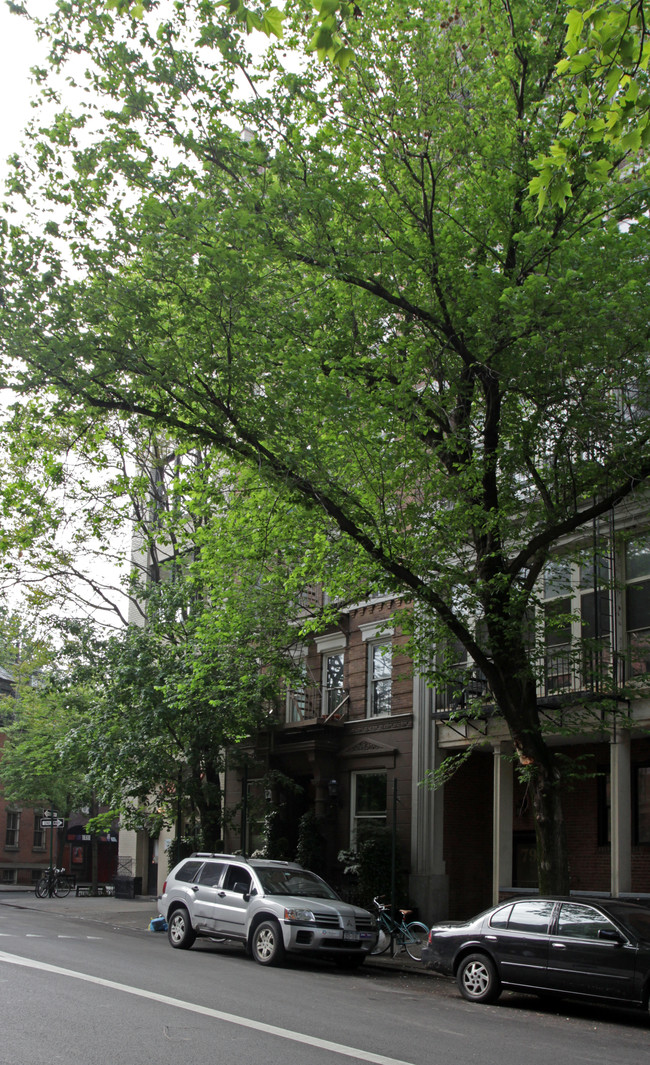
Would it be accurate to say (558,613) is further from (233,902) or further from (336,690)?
(336,690)

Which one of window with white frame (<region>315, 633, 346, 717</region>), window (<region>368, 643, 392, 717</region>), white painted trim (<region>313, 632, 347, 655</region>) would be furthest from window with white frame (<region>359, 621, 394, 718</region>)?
window with white frame (<region>315, 633, 346, 717</region>)

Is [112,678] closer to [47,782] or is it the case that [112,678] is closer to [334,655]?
[334,655]

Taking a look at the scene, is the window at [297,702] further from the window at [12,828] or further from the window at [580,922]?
the window at [12,828]

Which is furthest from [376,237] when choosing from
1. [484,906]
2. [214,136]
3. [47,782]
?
[47,782]

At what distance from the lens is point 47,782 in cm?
3875

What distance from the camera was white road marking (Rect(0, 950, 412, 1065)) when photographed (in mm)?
7934

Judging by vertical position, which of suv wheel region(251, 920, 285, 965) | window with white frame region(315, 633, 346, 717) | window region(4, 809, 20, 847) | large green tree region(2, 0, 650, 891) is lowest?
window region(4, 809, 20, 847)

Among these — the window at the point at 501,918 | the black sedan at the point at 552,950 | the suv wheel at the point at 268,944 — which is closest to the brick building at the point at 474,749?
the window at the point at 501,918

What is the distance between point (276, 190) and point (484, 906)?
1706 centimetres

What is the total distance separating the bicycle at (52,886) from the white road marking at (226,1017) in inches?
868

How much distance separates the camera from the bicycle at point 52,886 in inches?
1314

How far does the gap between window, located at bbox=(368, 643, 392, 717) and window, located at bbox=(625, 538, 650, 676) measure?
7.08 metres

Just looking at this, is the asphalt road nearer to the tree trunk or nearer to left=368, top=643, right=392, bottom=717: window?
the tree trunk

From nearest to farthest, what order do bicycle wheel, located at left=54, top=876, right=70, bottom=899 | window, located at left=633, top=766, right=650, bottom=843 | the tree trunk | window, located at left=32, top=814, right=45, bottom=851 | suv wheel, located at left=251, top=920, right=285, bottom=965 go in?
the tree trunk
suv wheel, located at left=251, top=920, right=285, bottom=965
window, located at left=633, top=766, right=650, bottom=843
bicycle wheel, located at left=54, top=876, right=70, bottom=899
window, located at left=32, top=814, right=45, bottom=851
